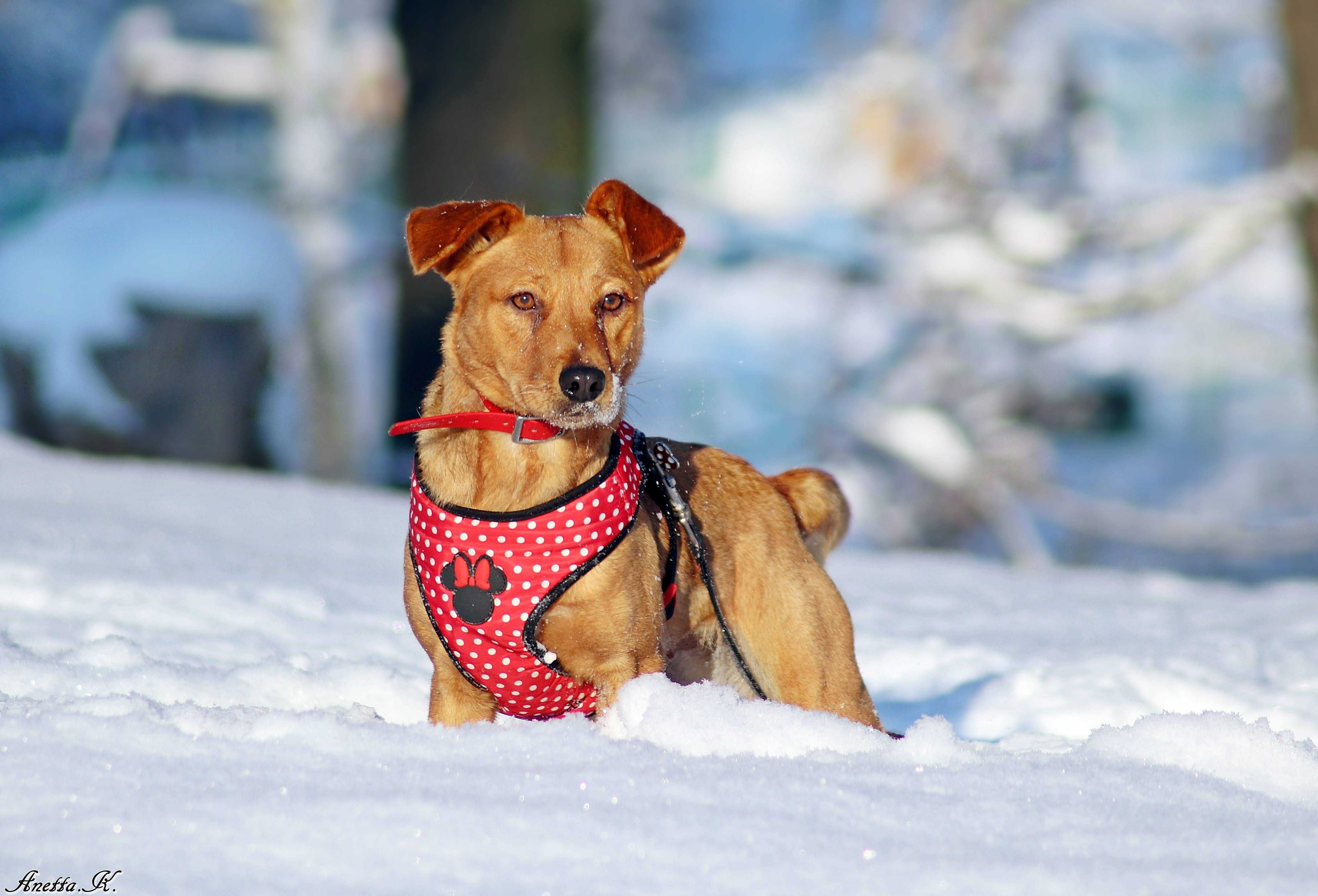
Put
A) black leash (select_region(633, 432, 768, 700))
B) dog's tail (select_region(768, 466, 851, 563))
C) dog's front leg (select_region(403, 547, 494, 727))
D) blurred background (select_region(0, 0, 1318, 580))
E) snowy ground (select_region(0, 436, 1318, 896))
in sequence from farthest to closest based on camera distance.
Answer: blurred background (select_region(0, 0, 1318, 580)) < dog's tail (select_region(768, 466, 851, 563)) < black leash (select_region(633, 432, 768, 700)) < dog's front leg (select_region(403, 547, 494, 727)) < snowy ground (select_region(0, 436, 1318, 896))

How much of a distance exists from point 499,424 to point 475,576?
38cm

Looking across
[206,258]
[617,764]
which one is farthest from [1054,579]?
[206,258]

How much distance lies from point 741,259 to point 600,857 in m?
9.61

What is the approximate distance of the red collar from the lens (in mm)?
2982

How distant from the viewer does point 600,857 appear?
2.09 meters

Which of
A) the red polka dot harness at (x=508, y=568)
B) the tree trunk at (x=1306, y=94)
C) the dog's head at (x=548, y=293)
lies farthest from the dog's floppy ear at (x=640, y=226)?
the tree trunk at (x=1306, y=94)

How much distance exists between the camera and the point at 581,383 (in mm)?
2830

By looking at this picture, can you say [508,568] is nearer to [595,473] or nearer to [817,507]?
[595,473]

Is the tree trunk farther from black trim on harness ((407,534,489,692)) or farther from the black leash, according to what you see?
black trim on harness ((407,534,489,692))

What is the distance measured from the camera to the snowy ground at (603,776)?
2.06 metres

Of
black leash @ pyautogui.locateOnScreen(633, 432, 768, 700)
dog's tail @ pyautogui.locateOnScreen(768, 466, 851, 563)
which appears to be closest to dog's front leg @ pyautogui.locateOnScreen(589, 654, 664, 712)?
black leash @ pyautogui.locateOnScreen(633, 432, 768, 700)

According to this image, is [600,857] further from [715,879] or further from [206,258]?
[206,258]

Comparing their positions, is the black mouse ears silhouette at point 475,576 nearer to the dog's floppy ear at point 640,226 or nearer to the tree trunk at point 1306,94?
the dog's floppy ear at point 640,226

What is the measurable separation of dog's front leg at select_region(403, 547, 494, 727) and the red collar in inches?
12.9
